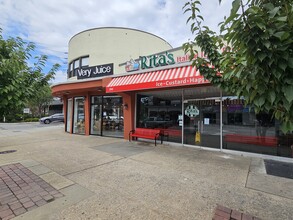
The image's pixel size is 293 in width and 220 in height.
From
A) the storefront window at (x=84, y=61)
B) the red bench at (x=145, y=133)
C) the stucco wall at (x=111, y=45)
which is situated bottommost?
the red bench at (x=145, y=133)

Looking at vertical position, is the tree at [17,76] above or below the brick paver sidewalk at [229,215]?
above

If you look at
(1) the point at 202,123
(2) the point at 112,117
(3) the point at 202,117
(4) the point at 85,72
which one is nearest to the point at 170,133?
(1) the point at 202,123

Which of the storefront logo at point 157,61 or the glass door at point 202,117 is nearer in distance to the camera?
the glass door at point 202,117

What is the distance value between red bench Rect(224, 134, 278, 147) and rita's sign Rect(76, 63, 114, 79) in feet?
25.8

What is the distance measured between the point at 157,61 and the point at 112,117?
510cm

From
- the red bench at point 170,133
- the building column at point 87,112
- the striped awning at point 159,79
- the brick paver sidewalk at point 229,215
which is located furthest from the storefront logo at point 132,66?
the brick paver sidewalk at point 229,215

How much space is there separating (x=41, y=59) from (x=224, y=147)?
7.67 metres

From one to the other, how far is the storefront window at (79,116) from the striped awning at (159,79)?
523cm

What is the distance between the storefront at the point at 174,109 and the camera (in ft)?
23.9

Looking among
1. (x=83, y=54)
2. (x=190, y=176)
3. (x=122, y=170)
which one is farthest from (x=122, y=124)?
(x=83, y=54)

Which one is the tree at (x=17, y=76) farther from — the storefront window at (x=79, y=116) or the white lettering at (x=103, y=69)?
the storefront window at (x=79, y=116)

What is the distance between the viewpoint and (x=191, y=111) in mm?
8797

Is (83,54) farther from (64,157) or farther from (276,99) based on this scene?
(276,99)

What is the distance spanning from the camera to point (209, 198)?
3688 mm
